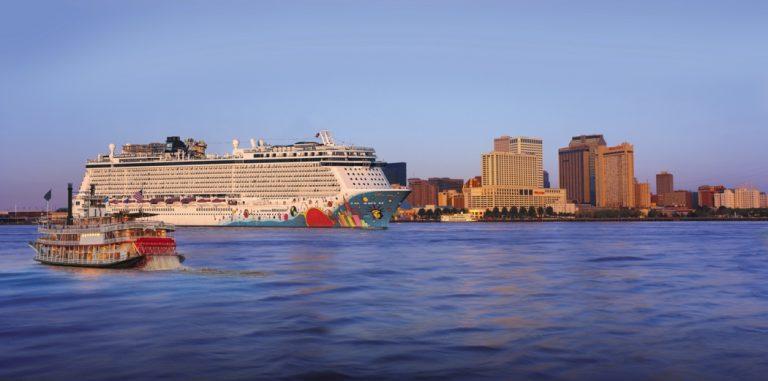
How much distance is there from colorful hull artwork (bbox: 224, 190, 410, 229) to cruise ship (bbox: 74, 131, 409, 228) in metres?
0.17

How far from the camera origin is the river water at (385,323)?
2259 centimetres

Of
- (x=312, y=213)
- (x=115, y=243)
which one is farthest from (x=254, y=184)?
(x=115, y=243)

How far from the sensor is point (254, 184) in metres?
135

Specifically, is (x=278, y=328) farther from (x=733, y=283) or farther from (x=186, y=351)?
(x=733, y=283)

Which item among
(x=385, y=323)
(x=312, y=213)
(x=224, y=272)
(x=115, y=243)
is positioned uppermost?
(x=312, y=213)

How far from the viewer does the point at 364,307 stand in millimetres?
34594

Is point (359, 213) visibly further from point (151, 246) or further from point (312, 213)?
point (151, 246)

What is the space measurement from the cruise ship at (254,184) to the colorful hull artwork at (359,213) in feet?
0.55

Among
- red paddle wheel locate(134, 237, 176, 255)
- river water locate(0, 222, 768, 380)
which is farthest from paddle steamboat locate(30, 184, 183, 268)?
river water locate(0, 222, 768, 380)

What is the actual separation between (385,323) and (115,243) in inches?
1233

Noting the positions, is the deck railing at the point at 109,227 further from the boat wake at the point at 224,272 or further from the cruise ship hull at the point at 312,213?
the cruise ship hull at the point at 312,213

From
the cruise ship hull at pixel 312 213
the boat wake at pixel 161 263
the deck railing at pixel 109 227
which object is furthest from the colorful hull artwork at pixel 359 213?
the boat wake at pixel 161 263

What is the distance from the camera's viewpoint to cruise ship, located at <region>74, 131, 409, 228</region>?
403ft

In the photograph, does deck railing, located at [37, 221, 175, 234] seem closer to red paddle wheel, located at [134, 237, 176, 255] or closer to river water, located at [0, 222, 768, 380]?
red paddle wheel, located at [134, 237, 176, 255]
